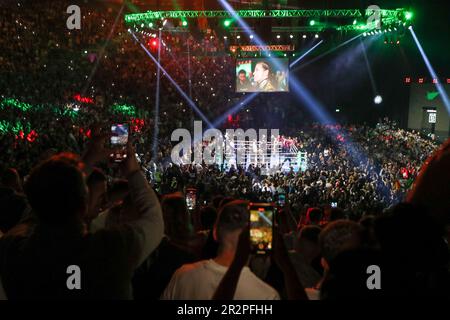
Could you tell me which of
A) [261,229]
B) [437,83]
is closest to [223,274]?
[261,229]

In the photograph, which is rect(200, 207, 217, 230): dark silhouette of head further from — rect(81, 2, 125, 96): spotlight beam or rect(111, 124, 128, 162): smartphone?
rect(81, 2, 125, 96): spotlight beam

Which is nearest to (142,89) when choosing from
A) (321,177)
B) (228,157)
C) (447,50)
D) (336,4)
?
(228,157)

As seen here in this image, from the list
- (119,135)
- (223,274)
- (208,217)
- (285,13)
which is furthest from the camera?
(285,13)

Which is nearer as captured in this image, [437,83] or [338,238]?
[338,238]

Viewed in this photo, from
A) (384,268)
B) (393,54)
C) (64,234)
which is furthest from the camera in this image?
(393,54)

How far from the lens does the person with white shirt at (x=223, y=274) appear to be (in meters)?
2.16

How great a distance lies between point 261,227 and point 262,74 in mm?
19943

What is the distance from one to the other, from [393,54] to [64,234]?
1142 inches

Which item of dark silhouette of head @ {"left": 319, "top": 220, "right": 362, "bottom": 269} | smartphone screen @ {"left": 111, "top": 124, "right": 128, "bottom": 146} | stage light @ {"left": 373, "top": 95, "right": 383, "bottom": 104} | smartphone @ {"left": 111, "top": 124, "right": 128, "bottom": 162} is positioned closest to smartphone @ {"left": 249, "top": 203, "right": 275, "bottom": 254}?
dark silhouette of head @ {"left": 319, "top": 220, "right": 362, "bottom": 269}

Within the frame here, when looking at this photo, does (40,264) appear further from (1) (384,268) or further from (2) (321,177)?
(2) (321,177)

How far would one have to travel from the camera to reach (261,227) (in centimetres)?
224

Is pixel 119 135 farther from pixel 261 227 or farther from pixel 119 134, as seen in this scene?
pixel 261 227

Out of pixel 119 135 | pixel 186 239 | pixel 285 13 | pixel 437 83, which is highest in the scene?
pixel 285 13

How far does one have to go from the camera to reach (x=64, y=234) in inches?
73.5
